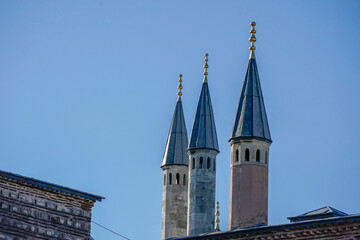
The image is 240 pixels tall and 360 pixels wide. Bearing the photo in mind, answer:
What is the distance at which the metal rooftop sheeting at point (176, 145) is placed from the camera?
58.2m

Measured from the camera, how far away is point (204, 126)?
56.3 m

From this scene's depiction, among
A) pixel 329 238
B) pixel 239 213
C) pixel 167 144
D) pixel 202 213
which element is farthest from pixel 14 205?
pixel 167 144

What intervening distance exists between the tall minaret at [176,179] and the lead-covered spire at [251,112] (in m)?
6.37

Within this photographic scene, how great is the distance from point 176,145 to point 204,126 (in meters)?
2.61

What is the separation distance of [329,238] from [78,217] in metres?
7.17

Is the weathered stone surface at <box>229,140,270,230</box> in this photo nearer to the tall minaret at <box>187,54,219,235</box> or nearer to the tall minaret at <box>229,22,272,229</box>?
the tall minaret at <box>229,22,272,229</box>

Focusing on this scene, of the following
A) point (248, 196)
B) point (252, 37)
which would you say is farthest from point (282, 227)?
point (252, 37)

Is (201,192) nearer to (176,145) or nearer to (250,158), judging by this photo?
(176,145)

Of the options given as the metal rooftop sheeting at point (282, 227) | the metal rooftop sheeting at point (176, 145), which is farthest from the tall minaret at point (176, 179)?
the metal rooftop sheeting at point (282, 227)

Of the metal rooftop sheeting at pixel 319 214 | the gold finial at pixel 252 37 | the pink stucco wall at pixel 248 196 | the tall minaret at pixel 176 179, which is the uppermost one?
the gold finial at pixel 252 37

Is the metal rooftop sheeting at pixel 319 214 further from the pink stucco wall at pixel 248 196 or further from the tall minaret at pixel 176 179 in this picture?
the tall minaret at pixel 176 179

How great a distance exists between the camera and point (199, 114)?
186 ft

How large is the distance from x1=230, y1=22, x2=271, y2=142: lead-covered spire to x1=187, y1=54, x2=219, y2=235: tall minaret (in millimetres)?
3727

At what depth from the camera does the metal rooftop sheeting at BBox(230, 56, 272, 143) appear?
169ft
